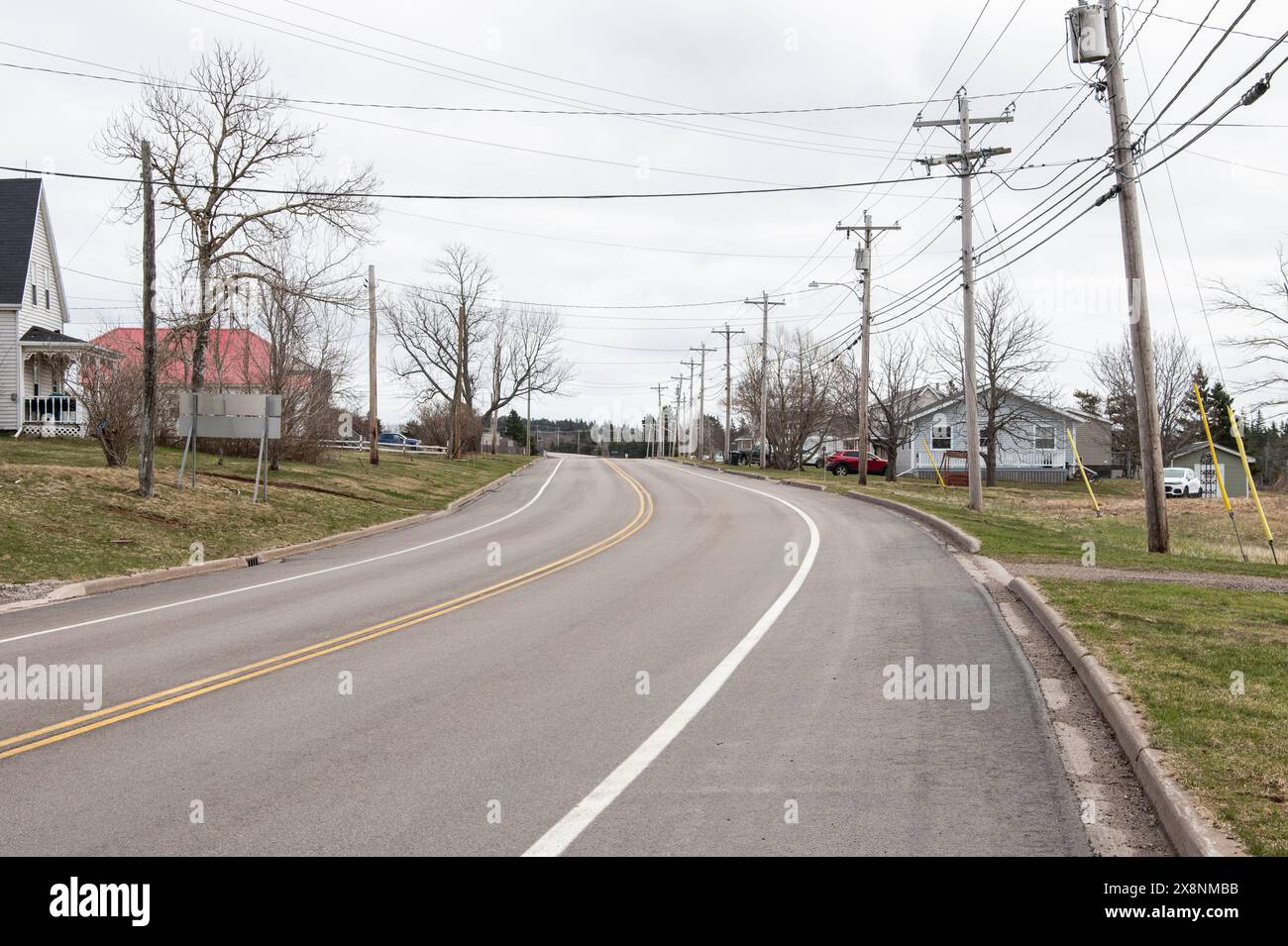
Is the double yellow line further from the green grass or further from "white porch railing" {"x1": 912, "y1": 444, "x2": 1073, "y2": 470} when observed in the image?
"white porch railing" {"x1": 912, "y1": 444, "x2": 1073, "y2": 470}

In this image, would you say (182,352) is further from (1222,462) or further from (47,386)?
(1222,462)

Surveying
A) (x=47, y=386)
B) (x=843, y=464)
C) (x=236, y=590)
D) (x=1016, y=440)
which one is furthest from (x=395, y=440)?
(x=236, y=590)

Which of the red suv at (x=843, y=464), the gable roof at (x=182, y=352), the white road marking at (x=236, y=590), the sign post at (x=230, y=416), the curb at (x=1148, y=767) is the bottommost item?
the white road marking at (x=236, y=590)

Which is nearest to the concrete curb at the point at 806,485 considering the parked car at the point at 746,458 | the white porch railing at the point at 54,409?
the white porch railing at the point at 54,409

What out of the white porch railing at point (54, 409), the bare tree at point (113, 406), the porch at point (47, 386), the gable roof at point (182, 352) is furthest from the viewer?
the white porch railing at point (54, 409)

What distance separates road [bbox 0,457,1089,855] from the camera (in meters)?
5.37

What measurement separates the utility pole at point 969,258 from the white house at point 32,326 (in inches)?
1079

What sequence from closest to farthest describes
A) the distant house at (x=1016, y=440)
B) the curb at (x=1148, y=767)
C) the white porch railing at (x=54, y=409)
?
the curb at (x=1148, y=767), the white porch railing at (x=54, y=409), the distant house at (x=1016, y=440)

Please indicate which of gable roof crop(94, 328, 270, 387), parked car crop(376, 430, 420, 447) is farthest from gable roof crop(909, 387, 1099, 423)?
gable roof crop(94, 328, 270, 387)

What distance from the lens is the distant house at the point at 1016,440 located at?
6825cm

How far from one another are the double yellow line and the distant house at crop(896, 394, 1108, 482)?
56693mm

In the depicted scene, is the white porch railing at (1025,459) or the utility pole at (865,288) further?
the white porch railing at (1025,459)

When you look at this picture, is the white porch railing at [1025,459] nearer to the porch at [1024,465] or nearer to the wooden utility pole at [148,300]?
the porch at [1024,465]
